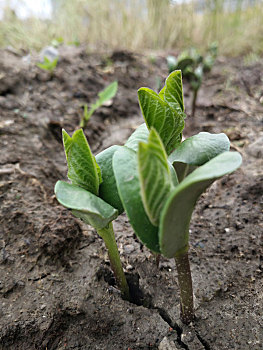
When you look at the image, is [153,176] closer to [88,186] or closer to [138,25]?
[88,186]

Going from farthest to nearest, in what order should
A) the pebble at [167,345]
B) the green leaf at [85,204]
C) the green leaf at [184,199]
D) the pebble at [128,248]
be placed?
the pebble at [128,248] < the pebble at [167,345] < the green leaf at [85,204] < the green leaf at [184,199]

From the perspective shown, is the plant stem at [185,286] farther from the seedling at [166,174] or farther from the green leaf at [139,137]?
the green leaf at [139,137]

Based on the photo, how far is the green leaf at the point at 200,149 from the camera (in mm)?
720

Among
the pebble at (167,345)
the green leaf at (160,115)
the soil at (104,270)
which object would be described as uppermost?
the green leaf at (160,115)

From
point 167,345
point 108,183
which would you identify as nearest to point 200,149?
point 108,183

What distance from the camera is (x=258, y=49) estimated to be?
4148mm

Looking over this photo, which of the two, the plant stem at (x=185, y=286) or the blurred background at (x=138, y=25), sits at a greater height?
the blurred background at (x=138, y=25)

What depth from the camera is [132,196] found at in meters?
0.62

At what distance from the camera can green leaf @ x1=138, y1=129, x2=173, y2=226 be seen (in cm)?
55

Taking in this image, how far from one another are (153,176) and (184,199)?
3.2 inches

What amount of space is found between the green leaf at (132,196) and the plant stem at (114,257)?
0.19 metres

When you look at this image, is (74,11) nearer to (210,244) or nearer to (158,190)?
(210,244)

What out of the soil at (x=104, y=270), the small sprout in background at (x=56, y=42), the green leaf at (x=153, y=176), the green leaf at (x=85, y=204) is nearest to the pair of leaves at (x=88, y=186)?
Result: the green leaf at (x=85, y=204)

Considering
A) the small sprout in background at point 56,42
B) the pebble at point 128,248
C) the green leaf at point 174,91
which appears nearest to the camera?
the green leaf at point 174,91
